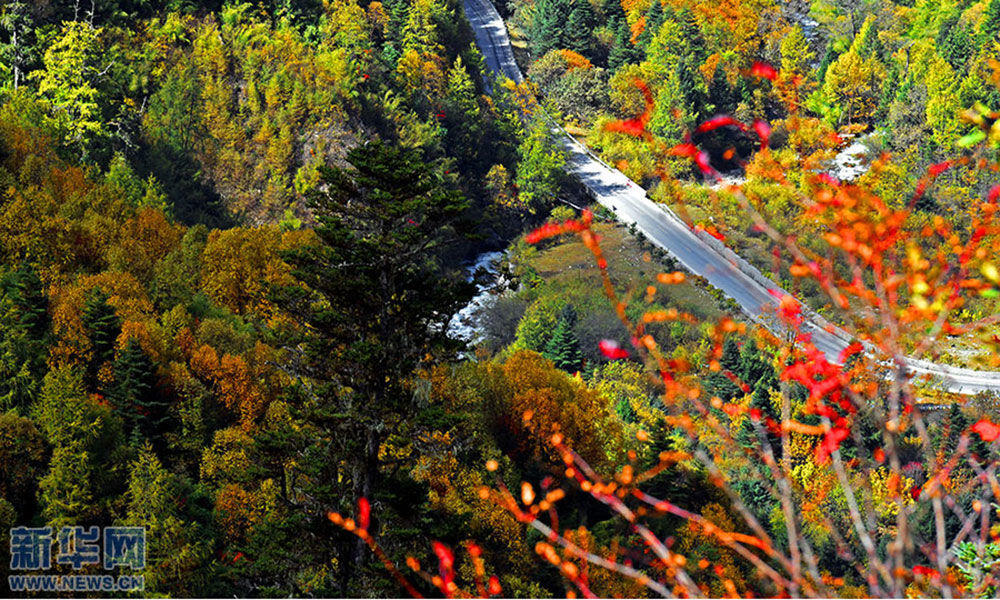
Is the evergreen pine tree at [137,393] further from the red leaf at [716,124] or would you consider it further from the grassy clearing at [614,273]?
the red leaf at [716,124]

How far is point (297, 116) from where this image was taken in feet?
284

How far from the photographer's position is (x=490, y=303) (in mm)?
83438

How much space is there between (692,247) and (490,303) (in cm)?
2229

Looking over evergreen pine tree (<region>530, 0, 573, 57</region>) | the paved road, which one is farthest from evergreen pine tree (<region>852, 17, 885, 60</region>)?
the paved road

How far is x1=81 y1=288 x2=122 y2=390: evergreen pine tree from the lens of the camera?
1623 inches

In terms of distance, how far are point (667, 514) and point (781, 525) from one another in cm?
1532

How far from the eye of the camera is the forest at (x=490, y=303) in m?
23.3

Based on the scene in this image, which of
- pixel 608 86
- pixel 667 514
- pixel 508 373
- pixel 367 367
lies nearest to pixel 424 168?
pixel 367 367

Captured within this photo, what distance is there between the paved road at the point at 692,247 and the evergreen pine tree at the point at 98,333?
43311mm

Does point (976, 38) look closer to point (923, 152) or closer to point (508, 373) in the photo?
point (923, 152)

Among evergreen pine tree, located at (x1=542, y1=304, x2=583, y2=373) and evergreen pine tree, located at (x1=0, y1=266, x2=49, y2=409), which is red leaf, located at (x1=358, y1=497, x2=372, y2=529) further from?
evergreen pine tree, located at (x1=542, y1=304, x2=583, y2=373)

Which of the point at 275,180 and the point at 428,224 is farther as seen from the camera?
the point at 275,180

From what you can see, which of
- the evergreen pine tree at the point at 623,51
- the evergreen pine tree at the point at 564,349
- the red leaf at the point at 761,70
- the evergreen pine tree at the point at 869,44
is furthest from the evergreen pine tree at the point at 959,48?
the evergreen pine tree at the point at 564,349

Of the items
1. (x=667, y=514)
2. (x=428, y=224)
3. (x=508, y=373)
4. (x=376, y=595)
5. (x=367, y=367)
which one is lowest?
(x=667, y=514)
